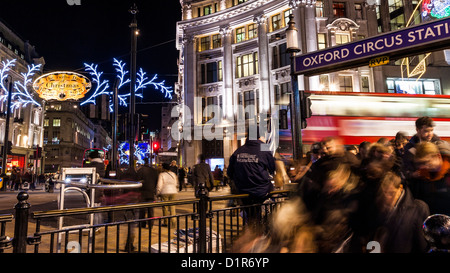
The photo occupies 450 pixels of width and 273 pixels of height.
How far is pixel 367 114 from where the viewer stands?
42.7 feet

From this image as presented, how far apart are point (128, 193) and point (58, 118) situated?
82.1 metres

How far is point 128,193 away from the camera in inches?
305

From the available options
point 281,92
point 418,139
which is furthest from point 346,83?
point 418,139

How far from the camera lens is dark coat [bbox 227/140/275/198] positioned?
543 centimetres

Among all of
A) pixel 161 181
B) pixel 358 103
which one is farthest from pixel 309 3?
pixel 161 181

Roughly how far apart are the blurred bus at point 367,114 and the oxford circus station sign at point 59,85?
31.7 feet

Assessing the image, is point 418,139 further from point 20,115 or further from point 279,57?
point 20,115

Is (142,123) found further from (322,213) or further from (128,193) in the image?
(322,213)

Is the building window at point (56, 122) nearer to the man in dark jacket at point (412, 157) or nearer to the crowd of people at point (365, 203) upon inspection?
the crowd of people at point (365, 203)

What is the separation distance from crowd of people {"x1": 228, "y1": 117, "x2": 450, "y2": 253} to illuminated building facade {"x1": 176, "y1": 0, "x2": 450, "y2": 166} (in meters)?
23.5

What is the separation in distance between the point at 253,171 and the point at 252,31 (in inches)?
1206

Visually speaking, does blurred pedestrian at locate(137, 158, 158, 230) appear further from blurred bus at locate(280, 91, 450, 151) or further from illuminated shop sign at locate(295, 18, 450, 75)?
blurred bus at locate(280, 91, 450, 151)

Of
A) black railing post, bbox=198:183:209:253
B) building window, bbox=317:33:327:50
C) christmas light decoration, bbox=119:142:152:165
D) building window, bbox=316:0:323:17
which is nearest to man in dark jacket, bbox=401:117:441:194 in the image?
black railing post, bbox=198:183:209:253
